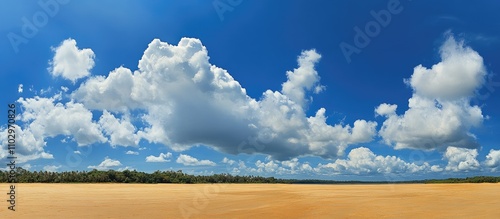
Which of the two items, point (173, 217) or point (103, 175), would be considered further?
point (103, 175)

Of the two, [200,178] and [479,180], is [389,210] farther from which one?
[200,178]

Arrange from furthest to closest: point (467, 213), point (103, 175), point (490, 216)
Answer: point (103, 175)
point (467, 213)
point (490, 216)

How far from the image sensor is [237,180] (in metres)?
126

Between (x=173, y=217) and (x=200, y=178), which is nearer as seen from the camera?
(x=173, y=217)

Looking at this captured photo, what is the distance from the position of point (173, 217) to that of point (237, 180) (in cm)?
10607

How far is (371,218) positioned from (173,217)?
10.7 m

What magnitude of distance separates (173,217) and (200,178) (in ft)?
340

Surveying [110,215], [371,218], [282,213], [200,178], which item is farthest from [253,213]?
[200,178]

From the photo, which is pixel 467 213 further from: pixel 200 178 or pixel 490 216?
pixel 200 178

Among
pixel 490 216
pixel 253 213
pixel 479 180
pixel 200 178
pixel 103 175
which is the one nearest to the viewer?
pixel 490 216

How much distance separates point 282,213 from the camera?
23219mm

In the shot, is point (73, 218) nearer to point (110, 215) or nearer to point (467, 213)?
point (110, 215)

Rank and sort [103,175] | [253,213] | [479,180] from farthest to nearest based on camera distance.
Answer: [103,175] < [479,180] < [253,213]

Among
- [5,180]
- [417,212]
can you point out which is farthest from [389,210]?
[5,180]
